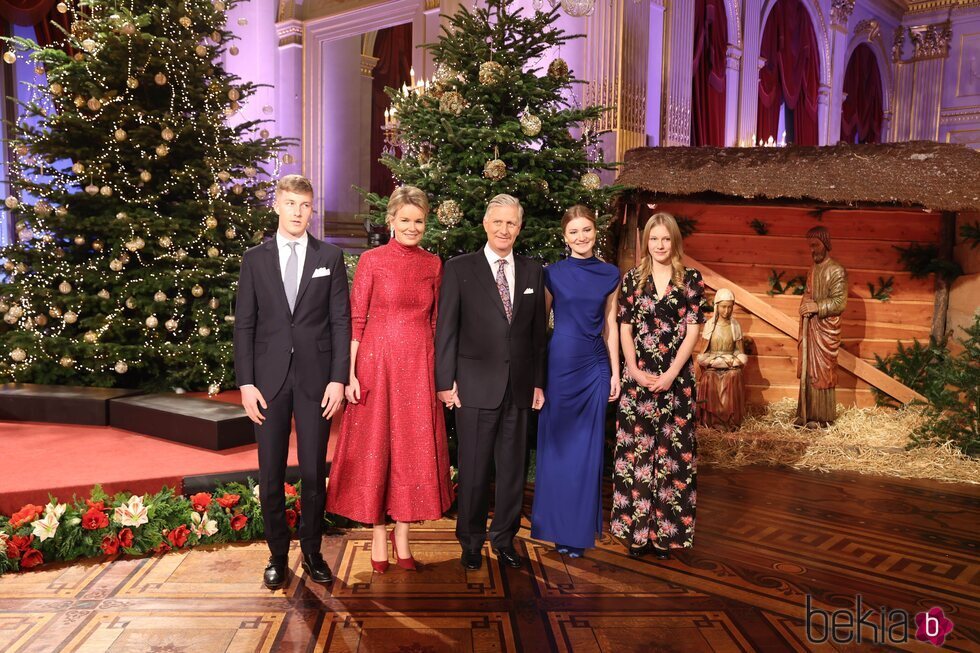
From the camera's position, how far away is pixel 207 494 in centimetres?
406

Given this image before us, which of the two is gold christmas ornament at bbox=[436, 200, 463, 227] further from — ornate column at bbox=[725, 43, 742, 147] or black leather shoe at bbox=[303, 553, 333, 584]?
ornate column at bbox=[725, 43, 742, 147]

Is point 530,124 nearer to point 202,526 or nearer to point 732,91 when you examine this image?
point 202,526

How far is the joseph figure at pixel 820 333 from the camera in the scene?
6566 mm

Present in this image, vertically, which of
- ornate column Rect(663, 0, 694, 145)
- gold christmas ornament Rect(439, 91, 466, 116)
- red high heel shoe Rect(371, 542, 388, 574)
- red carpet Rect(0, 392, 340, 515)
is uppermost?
ornate column Rect(663, 0, 694, 145)

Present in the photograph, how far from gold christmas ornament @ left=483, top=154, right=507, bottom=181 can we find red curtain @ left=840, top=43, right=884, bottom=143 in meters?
13.6

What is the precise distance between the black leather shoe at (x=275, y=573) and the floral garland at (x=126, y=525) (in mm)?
482

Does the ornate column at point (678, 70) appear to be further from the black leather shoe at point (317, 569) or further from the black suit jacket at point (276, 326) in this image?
the black leather shoe at point (317, 569)

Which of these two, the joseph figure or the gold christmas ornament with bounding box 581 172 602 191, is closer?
the gold christmas ornament with bounding box 581 172 602 191

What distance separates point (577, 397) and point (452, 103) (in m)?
2.07

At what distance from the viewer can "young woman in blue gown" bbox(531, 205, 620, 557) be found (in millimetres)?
3771

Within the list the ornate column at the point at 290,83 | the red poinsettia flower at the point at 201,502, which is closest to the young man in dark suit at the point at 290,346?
the red poinsettia flower at the point at 201,502

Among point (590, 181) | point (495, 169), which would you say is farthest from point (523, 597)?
point (590, 181)

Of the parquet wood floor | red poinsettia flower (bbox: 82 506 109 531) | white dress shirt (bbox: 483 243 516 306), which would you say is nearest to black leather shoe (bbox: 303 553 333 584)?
the parquet wood floor

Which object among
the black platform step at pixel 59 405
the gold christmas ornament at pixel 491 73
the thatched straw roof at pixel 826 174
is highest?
the gold christmas ornament at pixel 491 73
